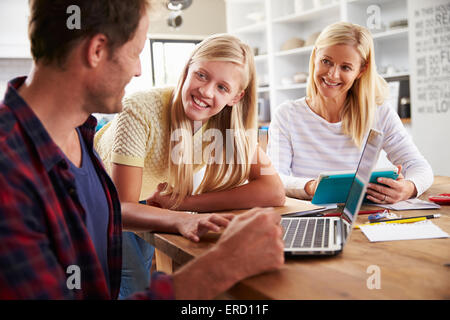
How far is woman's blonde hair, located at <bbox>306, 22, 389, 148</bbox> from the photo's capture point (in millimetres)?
1988

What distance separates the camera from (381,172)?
1434 millimetres

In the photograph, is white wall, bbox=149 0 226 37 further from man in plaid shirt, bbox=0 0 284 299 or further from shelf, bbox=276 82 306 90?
man in plaid shirt, bbox=0 0 284 299

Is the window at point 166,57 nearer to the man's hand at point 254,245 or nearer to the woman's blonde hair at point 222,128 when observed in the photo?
the woman's blonde hair at point 222,128

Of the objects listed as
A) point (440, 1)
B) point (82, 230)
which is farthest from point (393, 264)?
point (440, 1)

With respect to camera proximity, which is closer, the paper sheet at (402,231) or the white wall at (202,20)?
the paper sheet at (402,231)

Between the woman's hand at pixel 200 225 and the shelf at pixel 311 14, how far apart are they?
12.5ft

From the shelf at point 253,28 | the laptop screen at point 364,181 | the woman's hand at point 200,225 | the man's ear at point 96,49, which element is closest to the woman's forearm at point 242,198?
the woman's hand at point 200,225

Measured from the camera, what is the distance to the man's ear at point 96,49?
0.80 m

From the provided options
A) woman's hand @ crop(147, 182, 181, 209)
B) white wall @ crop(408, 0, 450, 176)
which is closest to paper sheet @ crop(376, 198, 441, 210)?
woman's hand @ crop(147, 182, 181, 209)

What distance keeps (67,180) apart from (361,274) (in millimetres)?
557

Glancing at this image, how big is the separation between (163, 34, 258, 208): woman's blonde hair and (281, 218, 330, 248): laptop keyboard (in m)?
0.40

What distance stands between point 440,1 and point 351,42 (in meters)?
2.05
